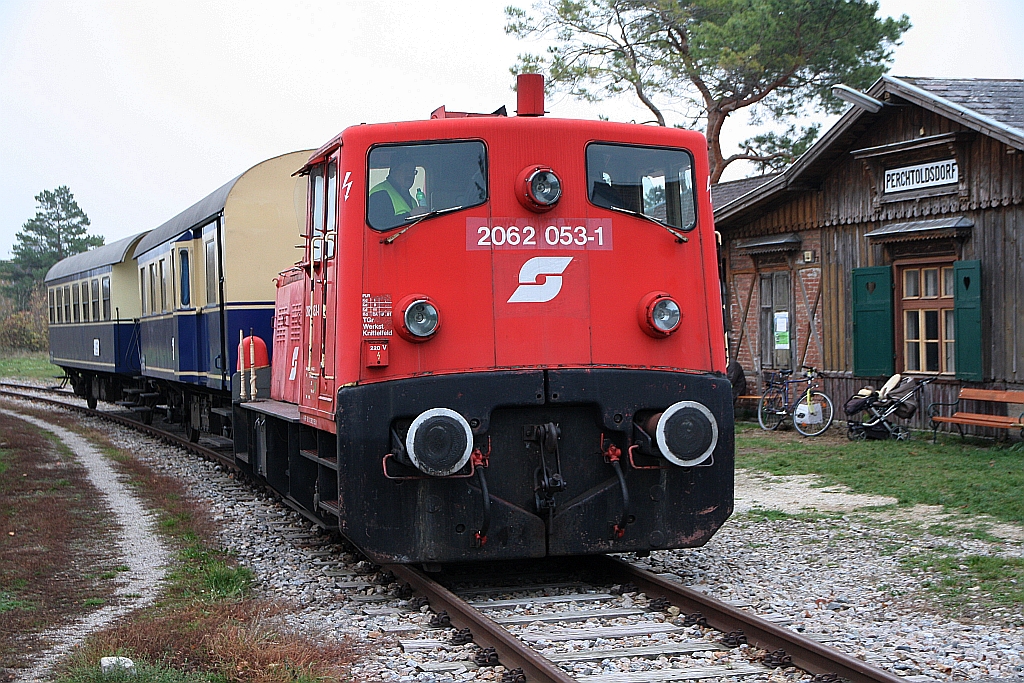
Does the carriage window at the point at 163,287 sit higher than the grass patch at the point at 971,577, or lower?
higher

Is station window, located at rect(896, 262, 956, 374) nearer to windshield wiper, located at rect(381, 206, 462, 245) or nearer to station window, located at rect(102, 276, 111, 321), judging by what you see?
windshield wiper, located at rect(381, 206, 462, 245)

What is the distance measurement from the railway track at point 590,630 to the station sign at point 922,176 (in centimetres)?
914

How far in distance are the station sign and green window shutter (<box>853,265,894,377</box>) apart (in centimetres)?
112

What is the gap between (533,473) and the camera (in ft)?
22.1

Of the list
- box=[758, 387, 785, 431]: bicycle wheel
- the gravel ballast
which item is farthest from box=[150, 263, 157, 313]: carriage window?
box=[758, 387, 785, 431]: bicycle wheel

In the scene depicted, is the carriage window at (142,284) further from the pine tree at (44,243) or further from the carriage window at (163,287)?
the pine tree at (44,243)

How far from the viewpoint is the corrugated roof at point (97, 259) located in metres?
20.0

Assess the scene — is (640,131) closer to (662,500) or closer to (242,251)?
(662,500)

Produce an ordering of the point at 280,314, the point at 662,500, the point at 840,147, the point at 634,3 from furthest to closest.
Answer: the point at 634,3, the point at 840,147, the point at 280,314, the point at 662,500

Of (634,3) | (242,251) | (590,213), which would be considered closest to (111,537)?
(242,251)

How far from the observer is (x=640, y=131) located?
7043 millimetres

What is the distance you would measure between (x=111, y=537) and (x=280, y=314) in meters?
2.36

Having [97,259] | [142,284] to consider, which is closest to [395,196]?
[142,284]

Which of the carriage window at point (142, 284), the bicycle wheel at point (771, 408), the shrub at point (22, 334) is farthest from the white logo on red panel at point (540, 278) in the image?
the shrub at point (22, 334)
